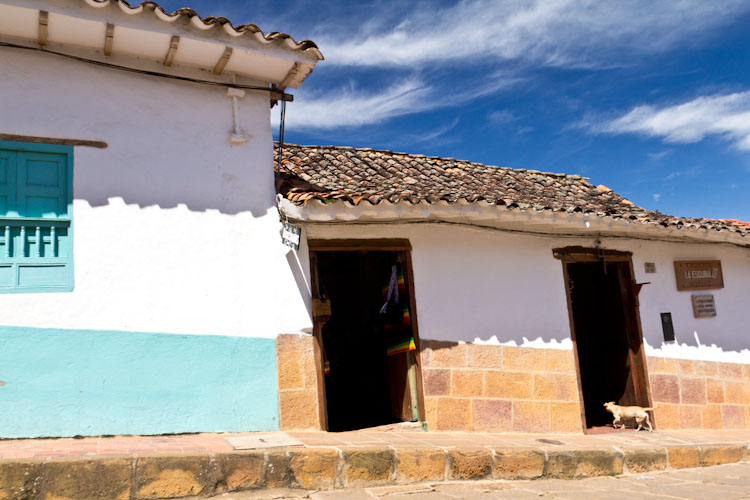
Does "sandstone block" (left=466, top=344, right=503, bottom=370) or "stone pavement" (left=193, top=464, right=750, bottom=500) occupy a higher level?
"sandstone block" (left=466, top=344, right=503, bottom=370)

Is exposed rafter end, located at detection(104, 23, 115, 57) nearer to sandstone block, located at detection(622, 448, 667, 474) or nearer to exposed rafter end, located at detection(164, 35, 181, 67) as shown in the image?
exposed rafter end, located at detection(164, 35, 181, 67)

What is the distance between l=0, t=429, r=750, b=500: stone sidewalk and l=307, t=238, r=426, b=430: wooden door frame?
386mm

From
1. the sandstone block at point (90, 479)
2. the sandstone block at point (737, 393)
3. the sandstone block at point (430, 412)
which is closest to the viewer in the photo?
the sandstone block at point (90, 479)

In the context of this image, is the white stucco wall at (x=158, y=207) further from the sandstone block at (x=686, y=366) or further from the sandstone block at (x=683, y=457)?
the sandstone block at (x=686, y=366)

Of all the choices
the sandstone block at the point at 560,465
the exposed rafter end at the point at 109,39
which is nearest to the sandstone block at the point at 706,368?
the sandstone block at the point at 560,465

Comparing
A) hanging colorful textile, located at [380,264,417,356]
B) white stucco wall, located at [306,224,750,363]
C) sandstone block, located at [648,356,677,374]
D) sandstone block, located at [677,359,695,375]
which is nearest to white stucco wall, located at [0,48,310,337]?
white stucco wall, located at [306,224,750,363]

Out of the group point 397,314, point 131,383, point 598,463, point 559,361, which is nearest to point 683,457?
point 598,463

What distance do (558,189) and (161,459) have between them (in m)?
7.74

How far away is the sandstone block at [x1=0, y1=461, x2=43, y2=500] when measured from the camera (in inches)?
151

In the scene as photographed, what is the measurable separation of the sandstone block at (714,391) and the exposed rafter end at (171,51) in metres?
7.73

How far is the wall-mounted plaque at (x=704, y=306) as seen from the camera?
873 cm

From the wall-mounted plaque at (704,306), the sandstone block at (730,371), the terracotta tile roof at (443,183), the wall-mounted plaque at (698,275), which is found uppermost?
the terracotta tile roof at (443,183)

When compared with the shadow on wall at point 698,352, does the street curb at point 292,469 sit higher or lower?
lower

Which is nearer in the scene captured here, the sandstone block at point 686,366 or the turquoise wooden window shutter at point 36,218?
the turquoise wooden window shutter at point 36,218
